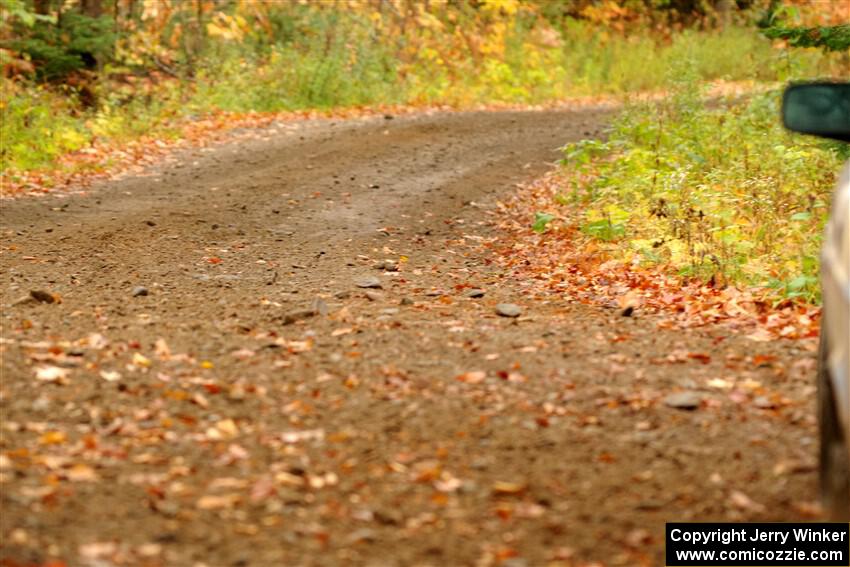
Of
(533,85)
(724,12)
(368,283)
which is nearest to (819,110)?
(368,283)

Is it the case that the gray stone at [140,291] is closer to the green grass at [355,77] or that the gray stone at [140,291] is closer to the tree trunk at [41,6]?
the green grass at [355,77]

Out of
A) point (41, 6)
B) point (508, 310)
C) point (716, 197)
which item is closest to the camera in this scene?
point (508, 310)

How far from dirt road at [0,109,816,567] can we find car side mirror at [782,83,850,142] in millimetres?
1439

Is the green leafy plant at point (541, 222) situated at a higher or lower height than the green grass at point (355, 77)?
lower

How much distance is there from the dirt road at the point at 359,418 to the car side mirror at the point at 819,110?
1.44 meters

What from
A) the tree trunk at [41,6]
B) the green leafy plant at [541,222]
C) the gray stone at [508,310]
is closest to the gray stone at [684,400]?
the gray stone at [508,310]

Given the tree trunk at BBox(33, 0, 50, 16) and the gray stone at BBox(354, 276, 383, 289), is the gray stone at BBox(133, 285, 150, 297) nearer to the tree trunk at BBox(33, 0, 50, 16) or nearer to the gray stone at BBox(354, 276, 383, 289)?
the gray stone at BBox(354, 276, 383, 289)

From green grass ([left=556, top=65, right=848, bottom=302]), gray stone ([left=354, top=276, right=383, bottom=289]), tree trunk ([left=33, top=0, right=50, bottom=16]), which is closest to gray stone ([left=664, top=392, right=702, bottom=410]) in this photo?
green grass ([left=556, top=65, right=848, bottom=302])

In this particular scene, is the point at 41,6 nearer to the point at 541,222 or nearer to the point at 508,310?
the point at 541,222

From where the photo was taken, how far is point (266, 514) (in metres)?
4.41

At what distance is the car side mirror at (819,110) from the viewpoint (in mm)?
4238

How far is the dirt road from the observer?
4.26 m

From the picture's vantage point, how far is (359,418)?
548 cm

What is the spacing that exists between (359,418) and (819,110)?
2.53 m
